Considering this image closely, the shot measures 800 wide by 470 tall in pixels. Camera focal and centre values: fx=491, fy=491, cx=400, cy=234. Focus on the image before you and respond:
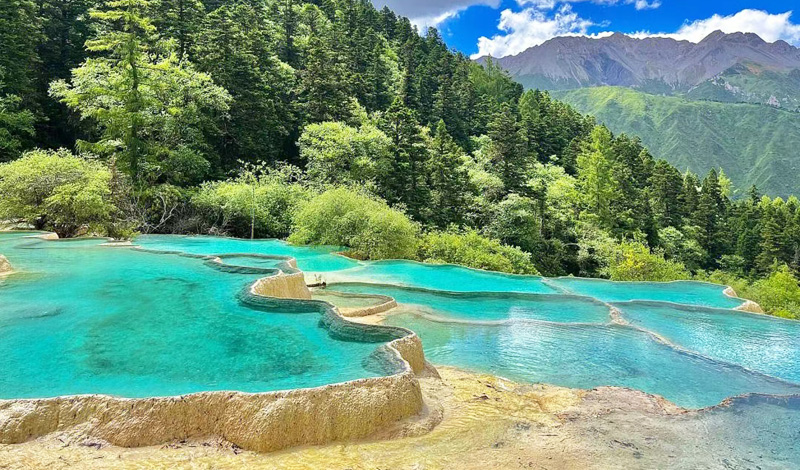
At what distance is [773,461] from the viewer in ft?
17.0

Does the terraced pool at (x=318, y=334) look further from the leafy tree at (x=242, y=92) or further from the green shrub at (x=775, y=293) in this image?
the leafy tree at (x=242, y=92)

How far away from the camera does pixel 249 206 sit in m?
24.4

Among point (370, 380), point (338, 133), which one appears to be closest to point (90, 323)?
point (370, 380)

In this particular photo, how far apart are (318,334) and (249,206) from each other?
59.9 feet

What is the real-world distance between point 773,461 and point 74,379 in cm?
758

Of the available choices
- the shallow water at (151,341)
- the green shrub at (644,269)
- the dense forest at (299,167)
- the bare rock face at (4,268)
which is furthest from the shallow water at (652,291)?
the bare rock face at (4,268)

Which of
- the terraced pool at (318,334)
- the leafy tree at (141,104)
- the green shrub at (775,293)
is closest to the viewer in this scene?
the terraced pool at (318,334)

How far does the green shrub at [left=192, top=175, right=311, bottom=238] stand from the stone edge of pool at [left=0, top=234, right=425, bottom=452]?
19360 millimetres

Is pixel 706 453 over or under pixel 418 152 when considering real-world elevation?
under

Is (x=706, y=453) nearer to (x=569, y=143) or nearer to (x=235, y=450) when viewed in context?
(x=235, y=450)

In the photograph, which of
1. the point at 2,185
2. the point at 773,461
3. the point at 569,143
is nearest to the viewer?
the point at 773,461

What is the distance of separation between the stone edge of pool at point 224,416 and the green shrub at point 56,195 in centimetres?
1469

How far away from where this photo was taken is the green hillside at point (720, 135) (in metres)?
107

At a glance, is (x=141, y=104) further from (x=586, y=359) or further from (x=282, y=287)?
(x=586, y=359)
